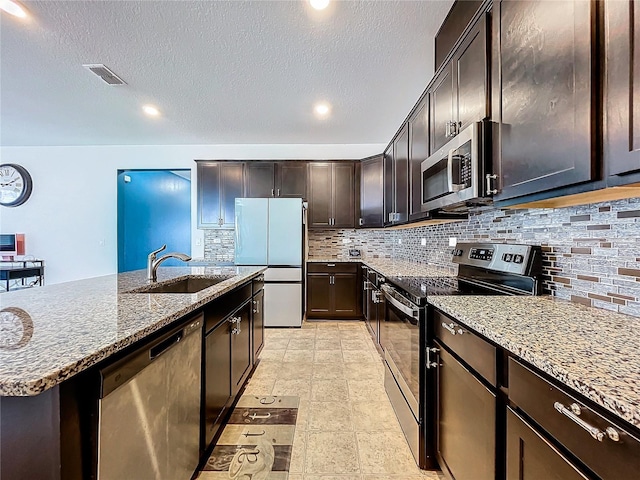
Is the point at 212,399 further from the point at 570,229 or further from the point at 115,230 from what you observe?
the point at 115,230

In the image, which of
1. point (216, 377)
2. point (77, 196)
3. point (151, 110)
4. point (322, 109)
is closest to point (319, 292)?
point (322, 109)

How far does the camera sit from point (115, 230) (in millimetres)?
4812

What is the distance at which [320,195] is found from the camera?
15.1 ft

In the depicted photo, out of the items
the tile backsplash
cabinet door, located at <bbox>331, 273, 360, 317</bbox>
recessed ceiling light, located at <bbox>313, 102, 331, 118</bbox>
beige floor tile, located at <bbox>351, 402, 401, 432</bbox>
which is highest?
recessed ceiling light, located at <bbox>313, 102, 331, 118</bbox>

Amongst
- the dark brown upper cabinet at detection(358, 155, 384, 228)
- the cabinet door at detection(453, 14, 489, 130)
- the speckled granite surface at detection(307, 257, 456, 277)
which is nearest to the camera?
the cabinet door at detection(453, 14, 489, 130)

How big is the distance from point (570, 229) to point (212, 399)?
1890mm

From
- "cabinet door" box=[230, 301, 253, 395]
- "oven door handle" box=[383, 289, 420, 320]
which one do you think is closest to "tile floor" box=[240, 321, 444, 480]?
"cabinet door" box=[230, 301, 253, 395]

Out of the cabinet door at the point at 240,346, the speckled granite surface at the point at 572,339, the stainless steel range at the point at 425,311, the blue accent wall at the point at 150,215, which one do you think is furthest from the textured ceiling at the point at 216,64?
the cabinet door at the point at 240,346

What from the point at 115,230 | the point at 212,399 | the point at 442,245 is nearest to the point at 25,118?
the point at 115,230

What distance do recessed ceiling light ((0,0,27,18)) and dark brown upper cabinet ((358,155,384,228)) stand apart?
3.52m

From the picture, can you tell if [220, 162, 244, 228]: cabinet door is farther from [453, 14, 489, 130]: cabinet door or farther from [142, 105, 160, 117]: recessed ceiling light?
[453, 14, 489, 130]: cabinet door

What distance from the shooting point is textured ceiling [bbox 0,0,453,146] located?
2.02m

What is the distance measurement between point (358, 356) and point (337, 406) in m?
0.94

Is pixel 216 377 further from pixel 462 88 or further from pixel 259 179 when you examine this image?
pixel 259 179
